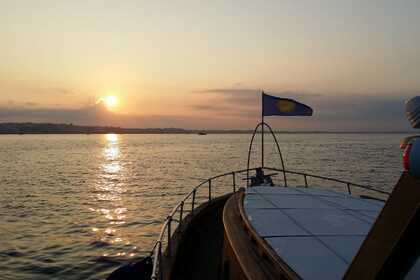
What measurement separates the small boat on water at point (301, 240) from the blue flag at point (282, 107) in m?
6.86

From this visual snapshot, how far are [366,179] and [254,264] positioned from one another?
4489 centimetres

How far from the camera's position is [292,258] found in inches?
179

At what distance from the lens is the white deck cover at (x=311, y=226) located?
4.49m

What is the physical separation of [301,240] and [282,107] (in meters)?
11.8

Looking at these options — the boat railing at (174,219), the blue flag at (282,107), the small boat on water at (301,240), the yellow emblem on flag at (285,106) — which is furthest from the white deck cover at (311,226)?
the yellow emblem on flag at (285,106)

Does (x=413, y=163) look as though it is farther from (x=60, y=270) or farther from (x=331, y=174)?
(x=331, y=174)

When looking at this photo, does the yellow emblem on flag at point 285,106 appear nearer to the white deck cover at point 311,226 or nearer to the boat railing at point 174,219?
the boat railing at point 174,219

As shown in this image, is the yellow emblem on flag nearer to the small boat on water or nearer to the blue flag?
the blue flag

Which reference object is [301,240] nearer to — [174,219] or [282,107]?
[174,219]

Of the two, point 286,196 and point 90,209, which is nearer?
point 286,196

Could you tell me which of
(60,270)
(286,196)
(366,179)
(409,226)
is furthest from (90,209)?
(366,179)

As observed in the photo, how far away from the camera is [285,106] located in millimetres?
16438

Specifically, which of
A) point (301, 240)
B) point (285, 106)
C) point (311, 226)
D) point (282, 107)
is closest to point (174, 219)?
point (282, 107)

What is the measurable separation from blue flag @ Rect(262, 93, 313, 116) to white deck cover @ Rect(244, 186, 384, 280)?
760 centimetres
